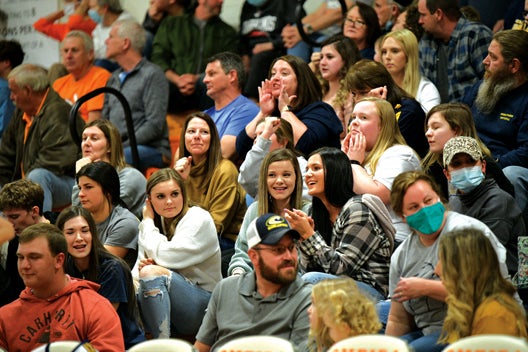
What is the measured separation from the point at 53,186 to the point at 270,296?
3078 millimetres

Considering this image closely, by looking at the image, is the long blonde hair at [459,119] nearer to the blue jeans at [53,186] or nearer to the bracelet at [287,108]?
the bracelet at [287,108]

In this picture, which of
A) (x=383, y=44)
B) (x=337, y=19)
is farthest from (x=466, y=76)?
(x=337, y=19)

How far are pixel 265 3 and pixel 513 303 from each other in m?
4.99

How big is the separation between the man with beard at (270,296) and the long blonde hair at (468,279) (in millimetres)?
712

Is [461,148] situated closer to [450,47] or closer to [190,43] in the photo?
[450,47]

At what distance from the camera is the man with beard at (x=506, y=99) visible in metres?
6.00

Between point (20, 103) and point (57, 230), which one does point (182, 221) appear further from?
point (20, 103)

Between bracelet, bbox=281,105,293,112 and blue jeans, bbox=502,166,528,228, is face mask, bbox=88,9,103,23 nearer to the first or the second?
bracelet, bbox=281,105,293,112

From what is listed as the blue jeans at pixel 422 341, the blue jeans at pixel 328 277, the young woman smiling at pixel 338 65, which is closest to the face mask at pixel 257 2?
the young woman smiling at pixel 338 65

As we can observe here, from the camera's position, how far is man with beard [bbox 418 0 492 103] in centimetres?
688

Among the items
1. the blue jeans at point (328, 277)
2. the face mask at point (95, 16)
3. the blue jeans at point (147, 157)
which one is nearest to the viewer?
the blue jeans at point (328, 277)

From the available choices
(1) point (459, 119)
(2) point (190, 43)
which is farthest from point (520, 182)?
(2) point (190, 43)

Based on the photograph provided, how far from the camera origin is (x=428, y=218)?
4.54m

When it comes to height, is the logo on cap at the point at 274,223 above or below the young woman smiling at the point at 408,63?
below
